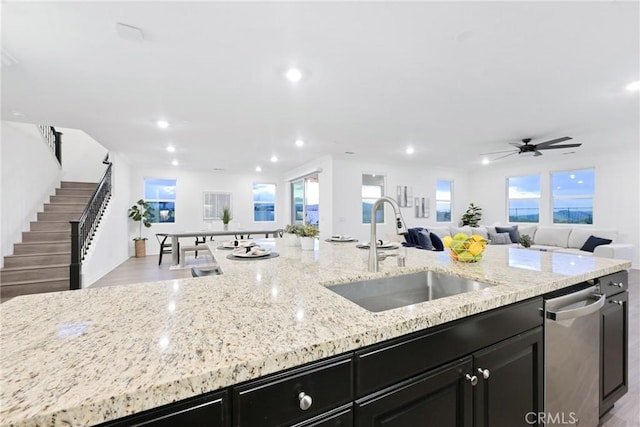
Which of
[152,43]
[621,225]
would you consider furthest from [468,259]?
[621,225]

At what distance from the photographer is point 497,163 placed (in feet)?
24.8

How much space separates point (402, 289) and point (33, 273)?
5.25 metres

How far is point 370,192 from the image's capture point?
716 centimetres

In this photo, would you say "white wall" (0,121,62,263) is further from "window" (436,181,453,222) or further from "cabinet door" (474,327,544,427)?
"window" (436,181,453,222)

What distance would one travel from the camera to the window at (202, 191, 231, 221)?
8523mm

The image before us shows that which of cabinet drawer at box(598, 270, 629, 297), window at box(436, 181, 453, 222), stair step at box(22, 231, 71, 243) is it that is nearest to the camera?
cabinet drawer at box(598, 270, 629, 297)

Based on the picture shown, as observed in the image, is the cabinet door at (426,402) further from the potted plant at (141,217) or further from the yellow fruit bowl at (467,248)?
the potted plant at (141,217)

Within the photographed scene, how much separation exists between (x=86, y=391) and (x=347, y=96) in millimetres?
3202

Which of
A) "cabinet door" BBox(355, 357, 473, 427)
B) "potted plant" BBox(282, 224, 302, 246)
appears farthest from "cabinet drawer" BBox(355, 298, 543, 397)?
"potted plant" BBox(282, 224, 302, 246)

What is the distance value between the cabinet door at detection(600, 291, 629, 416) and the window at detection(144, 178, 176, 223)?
8.80 m

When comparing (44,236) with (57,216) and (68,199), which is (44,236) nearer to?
(57,216)

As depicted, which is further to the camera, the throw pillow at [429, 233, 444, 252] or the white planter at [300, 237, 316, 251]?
the throw pillow at [429, 233, 444, 252]

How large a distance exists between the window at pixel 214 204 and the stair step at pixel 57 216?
132 inches

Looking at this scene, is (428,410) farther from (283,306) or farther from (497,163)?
(497,163)
